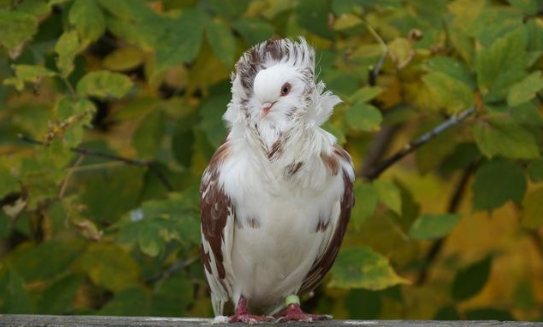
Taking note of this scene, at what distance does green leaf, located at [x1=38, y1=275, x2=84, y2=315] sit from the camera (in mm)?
5449

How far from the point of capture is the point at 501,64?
4965mm

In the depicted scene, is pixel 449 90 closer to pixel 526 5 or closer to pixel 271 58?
pixel 526 5

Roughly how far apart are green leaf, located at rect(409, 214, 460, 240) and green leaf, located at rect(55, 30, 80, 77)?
1.89m

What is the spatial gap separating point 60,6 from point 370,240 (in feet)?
7.00

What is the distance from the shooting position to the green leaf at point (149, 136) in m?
5.97

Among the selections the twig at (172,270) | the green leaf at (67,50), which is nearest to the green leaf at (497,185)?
the twig at (172,270)

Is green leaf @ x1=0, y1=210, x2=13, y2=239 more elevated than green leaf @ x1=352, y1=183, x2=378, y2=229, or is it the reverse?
green leaf @ x1=352, y1=183, x2=378, y2=229

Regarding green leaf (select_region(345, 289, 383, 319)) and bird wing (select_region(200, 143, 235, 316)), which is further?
green leaf (select_region(345, 289, 383, 319))

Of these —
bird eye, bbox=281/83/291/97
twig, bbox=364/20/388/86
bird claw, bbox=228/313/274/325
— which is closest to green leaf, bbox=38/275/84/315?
bird claw, bbox=228/313/274/325

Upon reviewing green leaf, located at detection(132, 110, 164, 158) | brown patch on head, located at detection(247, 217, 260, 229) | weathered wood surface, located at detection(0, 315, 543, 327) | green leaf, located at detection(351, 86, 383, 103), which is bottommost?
weathered wood surface, located at detection(0, 315, 543, 327)

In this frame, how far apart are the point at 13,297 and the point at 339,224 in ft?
5.73

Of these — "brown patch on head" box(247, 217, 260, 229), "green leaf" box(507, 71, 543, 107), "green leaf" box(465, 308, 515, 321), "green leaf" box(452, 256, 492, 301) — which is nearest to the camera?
"brown patch on head" box(247, 217, 260, 229)

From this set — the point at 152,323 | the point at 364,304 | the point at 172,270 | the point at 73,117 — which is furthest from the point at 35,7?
the point at 364,304

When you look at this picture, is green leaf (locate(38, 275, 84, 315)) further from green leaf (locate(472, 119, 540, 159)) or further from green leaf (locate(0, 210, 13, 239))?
green leaf (locate(472, 119, 540, 159))
